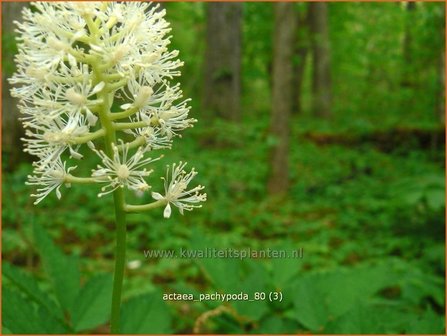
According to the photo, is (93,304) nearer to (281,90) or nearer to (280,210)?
(280,210)

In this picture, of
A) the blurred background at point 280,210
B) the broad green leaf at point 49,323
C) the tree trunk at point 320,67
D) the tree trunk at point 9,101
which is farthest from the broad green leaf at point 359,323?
the tree trunk at point 320,67

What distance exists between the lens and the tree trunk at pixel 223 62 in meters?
7.31

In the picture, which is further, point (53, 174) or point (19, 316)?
point (19, 316)

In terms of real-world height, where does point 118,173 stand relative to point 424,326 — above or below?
above

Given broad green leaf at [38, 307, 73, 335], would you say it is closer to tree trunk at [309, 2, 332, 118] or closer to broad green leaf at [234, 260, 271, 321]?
broad green leaf at [234, 260, 271, 321]

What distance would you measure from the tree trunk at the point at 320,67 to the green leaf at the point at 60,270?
1060cm

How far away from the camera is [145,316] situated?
1.67 metres

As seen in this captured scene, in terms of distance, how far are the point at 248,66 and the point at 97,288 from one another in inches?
362

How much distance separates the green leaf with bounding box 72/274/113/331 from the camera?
1.56 meters

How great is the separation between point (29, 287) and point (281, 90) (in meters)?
4.35

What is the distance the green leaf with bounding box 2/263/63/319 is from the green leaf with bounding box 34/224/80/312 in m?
0.06

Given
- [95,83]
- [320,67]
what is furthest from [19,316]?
[320,67]

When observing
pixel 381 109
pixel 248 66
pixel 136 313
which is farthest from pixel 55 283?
pixel 381 109

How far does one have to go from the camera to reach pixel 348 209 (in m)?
5.28
